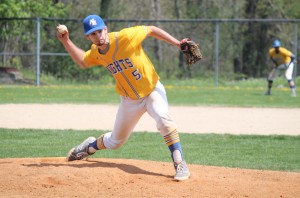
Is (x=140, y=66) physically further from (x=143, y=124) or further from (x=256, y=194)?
(x=143, y=124)

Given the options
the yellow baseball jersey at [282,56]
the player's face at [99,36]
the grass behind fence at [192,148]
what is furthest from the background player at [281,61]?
the player's face at [99,36]

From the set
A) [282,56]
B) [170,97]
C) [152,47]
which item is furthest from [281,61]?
[152,47]

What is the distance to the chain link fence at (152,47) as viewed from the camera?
26391 millimetres

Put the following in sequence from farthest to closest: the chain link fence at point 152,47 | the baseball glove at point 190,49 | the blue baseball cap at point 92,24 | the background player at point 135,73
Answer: the chain link fence at point 152,47 < the baseball glove at point 190,49 < the background player at point 135,73 < the blue baseball cap at point 92,24

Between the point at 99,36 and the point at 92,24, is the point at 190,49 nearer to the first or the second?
the point at 99,36

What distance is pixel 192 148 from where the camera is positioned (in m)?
10.5

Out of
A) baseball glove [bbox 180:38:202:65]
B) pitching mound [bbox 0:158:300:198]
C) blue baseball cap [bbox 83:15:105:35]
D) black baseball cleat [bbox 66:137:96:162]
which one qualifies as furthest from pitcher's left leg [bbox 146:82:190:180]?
black baseball cleat [bbox 66:137:96:162]

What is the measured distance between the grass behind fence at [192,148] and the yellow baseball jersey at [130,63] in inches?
89.0

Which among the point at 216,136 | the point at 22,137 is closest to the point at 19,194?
the point at 22,137

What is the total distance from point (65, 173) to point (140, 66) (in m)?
1.41

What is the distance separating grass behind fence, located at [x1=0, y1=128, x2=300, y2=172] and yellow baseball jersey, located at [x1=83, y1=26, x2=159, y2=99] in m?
2.26

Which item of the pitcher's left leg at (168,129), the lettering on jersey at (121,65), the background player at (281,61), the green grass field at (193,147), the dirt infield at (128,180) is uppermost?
the lettering on jersey at (121,65)

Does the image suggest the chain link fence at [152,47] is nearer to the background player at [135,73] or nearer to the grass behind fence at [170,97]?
the grass behind fence at [170,97]

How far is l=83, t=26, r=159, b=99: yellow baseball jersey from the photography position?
23.2 feet
